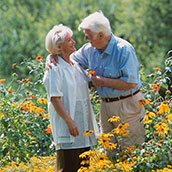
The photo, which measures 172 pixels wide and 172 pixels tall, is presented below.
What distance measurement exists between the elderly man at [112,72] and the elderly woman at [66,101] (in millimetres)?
166

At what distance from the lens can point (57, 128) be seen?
347cm

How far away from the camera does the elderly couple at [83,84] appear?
134 inches

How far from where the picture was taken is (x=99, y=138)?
327 centimetres

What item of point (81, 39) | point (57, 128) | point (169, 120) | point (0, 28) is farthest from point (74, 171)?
point (0, 28)

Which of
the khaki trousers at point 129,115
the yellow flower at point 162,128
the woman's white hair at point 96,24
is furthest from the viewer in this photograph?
the khaki trousers at point 129,115

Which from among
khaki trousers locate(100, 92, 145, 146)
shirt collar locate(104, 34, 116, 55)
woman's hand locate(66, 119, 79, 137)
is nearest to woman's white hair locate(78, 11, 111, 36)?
shirt collar locate(104, 34, 116, 55)

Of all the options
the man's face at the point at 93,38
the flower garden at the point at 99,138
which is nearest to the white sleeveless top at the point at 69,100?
the flower garden at the point at 99,138

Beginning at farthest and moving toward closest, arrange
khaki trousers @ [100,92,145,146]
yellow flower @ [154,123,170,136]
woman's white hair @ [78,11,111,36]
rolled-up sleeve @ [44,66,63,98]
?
khaki trousers @ [100,92,145,146], woman's white hair @ [78,11,111,36], rolled-up sleeve @ [44,66,63,98], yellow flower @ [154,123,170,136]

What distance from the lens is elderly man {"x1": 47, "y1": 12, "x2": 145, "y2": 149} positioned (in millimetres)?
A: 3467

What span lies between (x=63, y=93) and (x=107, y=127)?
23.0 inches

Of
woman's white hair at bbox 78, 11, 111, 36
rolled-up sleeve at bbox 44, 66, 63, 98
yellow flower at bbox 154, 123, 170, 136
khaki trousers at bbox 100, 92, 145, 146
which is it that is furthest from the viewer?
khaki trousers at bbox 100, 92, 145, 146

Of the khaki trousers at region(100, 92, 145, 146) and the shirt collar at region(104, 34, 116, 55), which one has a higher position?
the shirt collar at region(104, 34, 116, 55)

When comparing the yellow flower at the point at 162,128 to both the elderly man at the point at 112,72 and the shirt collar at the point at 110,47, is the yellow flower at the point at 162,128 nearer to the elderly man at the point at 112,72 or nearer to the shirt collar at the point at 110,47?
the elderly man at the point at 112,72

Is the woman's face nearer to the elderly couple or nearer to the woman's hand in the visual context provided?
the elderly couple
